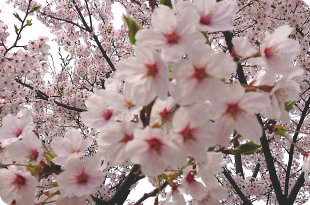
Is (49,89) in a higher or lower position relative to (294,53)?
higher

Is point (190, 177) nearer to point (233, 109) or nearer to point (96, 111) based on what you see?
point (233, 109)

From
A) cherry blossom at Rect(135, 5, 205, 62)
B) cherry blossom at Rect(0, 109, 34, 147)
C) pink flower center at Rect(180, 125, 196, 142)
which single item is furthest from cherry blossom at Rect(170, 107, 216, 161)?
cherry blossom at Rect(0, 109, 34, 147)

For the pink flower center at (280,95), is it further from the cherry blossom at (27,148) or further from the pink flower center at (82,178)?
the cherry blossom at (27,148)

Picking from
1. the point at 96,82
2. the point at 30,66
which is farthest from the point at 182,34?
the point at 96,82

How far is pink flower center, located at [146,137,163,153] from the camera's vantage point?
78cm

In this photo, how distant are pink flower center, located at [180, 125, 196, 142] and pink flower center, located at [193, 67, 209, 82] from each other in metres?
0.18

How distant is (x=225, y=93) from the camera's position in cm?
71

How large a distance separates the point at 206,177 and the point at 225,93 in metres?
A: 0.44

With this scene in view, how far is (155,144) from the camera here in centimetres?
80

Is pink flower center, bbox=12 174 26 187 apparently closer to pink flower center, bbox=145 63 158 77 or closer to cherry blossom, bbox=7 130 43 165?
cherry blossom, bbox=7 130 43 165

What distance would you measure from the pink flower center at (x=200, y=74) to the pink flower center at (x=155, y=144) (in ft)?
0.88

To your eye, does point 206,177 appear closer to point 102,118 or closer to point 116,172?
point 102,118

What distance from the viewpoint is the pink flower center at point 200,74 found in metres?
0.75

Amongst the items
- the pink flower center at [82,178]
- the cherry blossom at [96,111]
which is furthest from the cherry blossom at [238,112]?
the pink flower center at [82,178]
